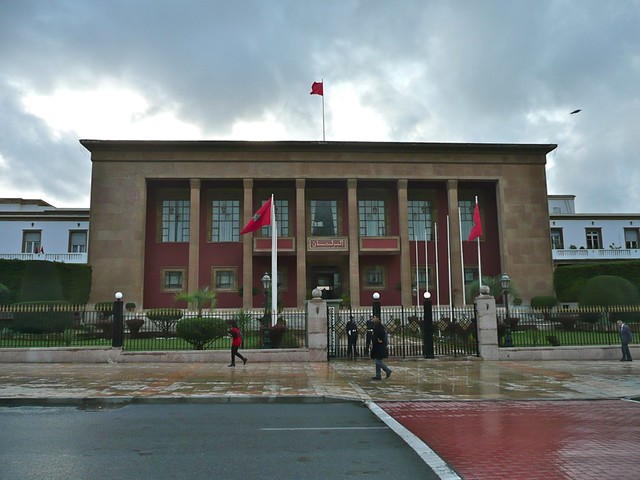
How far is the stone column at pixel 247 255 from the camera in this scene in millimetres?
38531

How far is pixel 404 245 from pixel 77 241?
29247 mm

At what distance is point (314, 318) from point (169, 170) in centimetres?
2450

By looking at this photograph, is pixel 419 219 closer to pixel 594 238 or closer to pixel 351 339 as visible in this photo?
pixel 594 238

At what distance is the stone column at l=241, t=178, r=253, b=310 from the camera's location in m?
38.5

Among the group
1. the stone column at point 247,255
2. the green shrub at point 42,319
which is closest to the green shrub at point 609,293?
the stone column at point 247,255

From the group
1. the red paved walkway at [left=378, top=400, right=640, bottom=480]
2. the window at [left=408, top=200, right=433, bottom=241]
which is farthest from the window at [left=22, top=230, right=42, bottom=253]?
the red paved walkway at [left=378, top=400, right=640, bottom=480]

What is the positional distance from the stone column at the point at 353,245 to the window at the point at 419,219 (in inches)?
203

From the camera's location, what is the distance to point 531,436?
26.0 feet

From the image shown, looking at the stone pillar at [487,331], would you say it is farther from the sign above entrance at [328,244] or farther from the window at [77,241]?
the window at [77,241]

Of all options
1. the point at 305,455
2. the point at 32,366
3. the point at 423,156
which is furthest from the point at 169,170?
the point at 305,455

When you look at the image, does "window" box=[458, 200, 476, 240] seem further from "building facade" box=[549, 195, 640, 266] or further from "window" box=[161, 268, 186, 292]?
"window" box=[161, 268, 186, 292]

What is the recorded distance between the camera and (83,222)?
47969 millimetres

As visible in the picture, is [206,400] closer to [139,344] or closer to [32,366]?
[32,366]

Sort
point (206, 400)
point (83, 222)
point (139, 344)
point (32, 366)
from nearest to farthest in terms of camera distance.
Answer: point (206, 400), point (32, 366), point (139, 344), point (83, 222)
